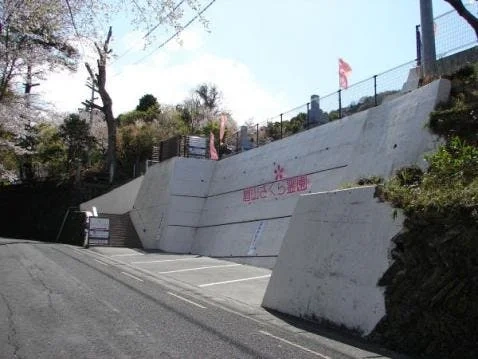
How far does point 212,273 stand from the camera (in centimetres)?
1720

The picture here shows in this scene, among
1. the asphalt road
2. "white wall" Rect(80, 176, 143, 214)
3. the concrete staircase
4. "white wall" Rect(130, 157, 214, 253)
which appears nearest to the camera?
the asphalt road

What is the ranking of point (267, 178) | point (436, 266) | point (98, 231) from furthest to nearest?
point (98, 231) → point (267, 178) → point (436, 266)

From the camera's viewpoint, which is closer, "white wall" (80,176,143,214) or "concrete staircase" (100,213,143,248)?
"concrete staircase" (100,213,143,248)

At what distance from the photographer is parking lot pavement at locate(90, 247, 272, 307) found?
13039 mm

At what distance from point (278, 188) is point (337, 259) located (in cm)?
1233

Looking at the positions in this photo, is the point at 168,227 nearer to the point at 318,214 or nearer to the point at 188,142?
the point at 188,142

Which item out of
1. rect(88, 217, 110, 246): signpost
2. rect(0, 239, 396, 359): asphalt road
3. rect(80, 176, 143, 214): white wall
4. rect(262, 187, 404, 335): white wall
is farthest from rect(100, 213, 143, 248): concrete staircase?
rect(262, 187, 404, 335): white wall

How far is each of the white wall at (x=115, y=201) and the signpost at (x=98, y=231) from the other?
23.9 feet

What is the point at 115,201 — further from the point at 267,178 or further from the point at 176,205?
the point at 267,178

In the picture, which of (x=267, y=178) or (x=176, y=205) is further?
(x=176, y=205)

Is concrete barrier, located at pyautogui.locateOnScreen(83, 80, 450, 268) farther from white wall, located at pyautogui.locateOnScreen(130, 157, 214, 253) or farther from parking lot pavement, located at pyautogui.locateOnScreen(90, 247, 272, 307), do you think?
parking lot pavement, located at pyautogui.locateOnScreen(90, 247, 272, 307)

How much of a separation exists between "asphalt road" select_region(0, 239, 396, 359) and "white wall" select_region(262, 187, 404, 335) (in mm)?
884

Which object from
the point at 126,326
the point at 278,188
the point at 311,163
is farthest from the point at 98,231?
the point at 126,326

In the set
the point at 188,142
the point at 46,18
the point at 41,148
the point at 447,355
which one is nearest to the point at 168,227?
the point at 188,142
